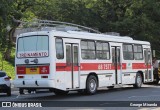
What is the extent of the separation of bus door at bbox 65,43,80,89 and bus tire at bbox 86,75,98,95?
3.13 feet

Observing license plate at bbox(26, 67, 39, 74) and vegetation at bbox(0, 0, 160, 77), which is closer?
license plate at bbox(26, 67, 39, 74)

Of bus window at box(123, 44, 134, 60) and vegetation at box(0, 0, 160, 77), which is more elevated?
vegetation at box(0, 0, 160, 77)

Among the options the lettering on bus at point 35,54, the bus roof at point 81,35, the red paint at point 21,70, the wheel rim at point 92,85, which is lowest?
the wheel rim at point 92,85

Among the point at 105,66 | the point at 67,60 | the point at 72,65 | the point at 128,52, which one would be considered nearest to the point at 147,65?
the point at 128,52

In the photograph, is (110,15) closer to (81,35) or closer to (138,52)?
(138,52)

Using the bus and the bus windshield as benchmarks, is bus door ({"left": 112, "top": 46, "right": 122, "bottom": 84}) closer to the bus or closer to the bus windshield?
the bus

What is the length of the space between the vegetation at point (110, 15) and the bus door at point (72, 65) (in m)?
22.9

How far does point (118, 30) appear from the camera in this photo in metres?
43.5

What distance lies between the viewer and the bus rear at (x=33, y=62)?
19.1m

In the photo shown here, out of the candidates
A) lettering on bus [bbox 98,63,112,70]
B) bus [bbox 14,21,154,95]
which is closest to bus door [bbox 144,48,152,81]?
bus [bbox 14,21,154,95]

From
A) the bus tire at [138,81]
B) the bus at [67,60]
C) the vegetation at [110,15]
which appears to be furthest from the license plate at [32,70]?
the vegetation at [110,15]

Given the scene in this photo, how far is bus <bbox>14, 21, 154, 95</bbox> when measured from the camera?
19.2m

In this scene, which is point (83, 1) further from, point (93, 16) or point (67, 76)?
point (67, 76)

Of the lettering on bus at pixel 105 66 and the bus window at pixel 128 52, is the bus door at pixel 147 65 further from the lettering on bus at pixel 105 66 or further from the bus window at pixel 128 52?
the lettering on bus at pixel 105 66
